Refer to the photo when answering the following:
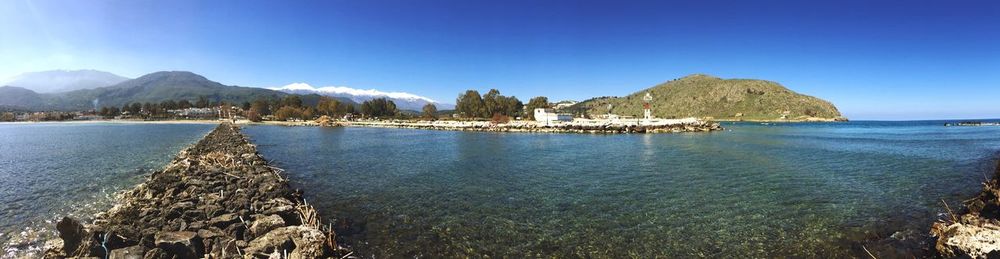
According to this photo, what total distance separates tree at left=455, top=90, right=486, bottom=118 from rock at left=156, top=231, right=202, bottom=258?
134m

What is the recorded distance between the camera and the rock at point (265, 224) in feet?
35.7

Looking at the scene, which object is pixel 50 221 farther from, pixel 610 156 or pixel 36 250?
pixel 610 156

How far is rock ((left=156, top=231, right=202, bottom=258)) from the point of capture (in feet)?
29.8

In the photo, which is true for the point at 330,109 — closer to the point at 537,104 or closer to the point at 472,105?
the point at 472,105

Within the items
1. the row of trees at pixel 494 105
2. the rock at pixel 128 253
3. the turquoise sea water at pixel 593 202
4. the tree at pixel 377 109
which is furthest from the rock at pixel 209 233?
the tree at pixel 377 109

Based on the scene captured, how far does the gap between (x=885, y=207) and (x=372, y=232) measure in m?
17.9

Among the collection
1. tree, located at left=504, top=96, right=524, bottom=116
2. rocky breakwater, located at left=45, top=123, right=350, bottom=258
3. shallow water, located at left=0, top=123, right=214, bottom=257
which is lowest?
shallow water, located at left=0, top=123, right=214, bottom=257

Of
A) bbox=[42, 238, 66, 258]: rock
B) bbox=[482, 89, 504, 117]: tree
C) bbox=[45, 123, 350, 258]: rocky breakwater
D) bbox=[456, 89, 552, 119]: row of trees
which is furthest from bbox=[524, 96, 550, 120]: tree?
bbox=[42, 238, 66, 258]: rock

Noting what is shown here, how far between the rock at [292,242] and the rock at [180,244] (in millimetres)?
1038

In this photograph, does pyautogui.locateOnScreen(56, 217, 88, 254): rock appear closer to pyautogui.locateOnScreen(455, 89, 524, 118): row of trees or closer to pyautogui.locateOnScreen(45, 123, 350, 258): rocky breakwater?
pyautogui.locateOnScreen(45, 123, 350, 258): rocky breakwater

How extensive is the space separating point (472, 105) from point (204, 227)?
445ft

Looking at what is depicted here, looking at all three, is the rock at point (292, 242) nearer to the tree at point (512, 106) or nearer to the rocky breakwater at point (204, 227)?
the rocky breakwater at point (204, 227)

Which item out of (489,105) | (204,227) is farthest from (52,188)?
(489,105)

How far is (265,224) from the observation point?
11141 millimetres
